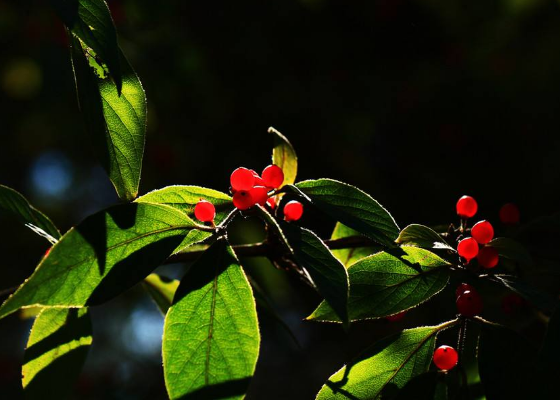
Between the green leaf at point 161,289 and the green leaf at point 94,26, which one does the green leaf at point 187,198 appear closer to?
the green leaf at point 94,26

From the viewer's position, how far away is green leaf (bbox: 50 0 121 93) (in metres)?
0.56

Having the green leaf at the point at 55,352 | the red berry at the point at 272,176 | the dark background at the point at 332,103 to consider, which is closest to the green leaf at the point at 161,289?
the green leaf at the point at 55,352

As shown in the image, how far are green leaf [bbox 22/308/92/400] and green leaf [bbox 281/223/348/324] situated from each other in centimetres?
36

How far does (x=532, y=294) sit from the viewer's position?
574mm

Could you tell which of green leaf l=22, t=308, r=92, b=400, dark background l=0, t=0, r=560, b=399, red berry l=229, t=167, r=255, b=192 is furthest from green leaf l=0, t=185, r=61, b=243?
dark background l=0, t=0, r=560, b=399

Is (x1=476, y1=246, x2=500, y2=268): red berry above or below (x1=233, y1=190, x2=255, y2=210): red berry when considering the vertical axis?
below

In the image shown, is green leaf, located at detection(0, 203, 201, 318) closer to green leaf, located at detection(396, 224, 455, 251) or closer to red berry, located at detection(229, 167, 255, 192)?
red berry, located at detection(229, 167, 255, 192)

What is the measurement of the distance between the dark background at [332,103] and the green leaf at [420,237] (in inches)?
83.8

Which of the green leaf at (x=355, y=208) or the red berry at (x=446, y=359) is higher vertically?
the green leaf at (x=355, y=208)

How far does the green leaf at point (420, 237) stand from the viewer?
0.65 metres

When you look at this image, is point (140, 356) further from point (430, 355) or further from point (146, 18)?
point (430, 355)

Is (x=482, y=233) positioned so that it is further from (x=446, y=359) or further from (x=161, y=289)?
(x=161, y=289)

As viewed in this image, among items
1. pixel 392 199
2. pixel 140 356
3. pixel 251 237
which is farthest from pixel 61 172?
pixel 251 237

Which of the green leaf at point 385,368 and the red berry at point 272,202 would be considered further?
the red berry at point 272,202
